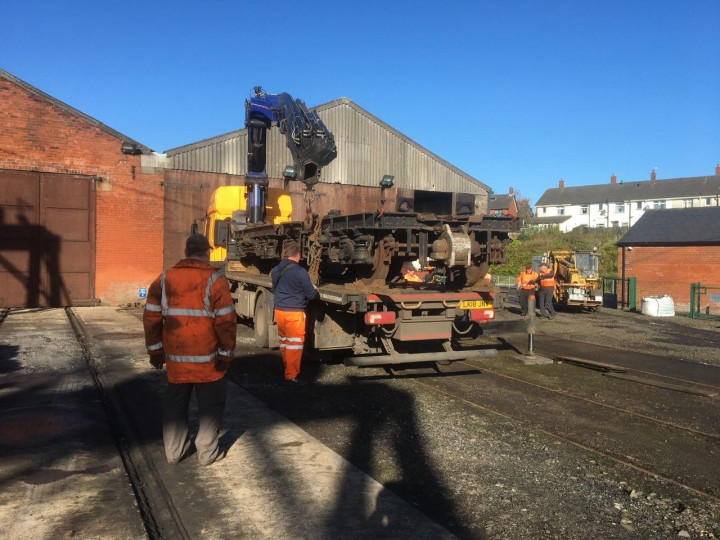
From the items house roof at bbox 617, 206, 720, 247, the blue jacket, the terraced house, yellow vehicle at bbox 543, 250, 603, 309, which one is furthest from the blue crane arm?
the terraced house

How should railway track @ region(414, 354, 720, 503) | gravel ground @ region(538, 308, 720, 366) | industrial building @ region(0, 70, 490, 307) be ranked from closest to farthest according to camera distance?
railway track @ region(414, 354, 720, 503) → gravel ground @ region(538, 308, 720, 366) → industrial building @ region(0, 70, 490, 307)

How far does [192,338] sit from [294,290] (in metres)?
2.88

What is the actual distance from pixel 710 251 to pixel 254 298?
17779 millimetres

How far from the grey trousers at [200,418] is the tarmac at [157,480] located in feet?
0.40

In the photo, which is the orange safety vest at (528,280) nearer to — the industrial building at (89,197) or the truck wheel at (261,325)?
the industrial building at (89,197)

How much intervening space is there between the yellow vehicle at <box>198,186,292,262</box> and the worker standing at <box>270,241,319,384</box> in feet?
20.0

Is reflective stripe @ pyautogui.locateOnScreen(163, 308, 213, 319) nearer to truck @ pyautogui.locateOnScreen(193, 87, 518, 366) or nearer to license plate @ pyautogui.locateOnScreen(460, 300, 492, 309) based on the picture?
truck @ pyautogui.locateOnScreen(193, 87, 518, 366)

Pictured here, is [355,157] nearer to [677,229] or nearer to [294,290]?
[677,229]

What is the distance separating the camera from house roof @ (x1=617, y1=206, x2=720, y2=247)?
2117cm

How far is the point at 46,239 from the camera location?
1773 centimetres

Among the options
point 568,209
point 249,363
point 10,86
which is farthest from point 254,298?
point 568,209

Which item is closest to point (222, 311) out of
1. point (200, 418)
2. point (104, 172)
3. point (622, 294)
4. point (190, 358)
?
point (190, 358)

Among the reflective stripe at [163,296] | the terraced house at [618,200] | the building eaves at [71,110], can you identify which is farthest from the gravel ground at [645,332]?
the terraced house at [618,200]

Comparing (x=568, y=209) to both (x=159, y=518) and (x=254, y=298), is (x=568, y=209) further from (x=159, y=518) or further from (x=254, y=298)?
(x=159, y=518)
